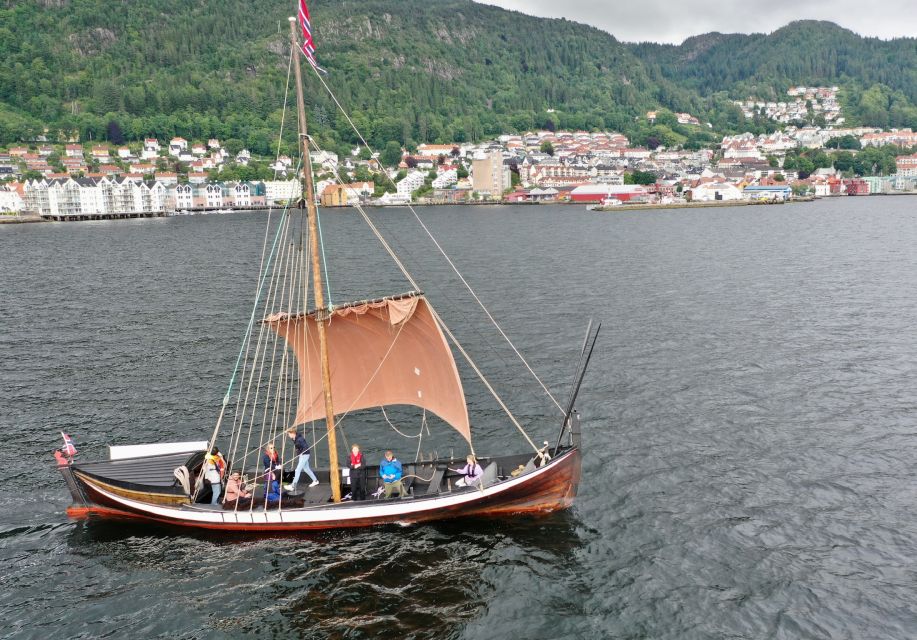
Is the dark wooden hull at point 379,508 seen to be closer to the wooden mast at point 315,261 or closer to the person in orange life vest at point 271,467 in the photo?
the wooden mast at point 315,261

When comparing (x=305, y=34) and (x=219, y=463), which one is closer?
(x=305, y=34)

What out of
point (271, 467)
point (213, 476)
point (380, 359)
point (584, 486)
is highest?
point (380, 359)

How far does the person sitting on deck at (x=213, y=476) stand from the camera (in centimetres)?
2281

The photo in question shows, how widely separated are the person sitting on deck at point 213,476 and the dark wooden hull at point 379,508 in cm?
82

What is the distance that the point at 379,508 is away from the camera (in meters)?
22.2

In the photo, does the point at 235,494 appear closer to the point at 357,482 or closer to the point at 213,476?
the point at 213,476

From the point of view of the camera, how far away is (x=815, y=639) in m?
17.5

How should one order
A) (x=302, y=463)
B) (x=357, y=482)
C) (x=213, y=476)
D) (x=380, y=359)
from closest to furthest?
(x=357, y=482) < (x=213, y=476) < (x=302, y=463) < (x=380, y=359)

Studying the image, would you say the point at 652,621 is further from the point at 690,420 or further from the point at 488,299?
the point at 488,299

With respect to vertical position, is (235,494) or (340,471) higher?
(235,494)

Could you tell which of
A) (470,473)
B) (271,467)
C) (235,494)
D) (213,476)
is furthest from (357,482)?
(213,476)

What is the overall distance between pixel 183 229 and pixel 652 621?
14783 centimetres

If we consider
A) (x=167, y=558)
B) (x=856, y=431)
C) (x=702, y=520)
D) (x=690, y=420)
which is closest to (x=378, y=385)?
(x=167, y=558)

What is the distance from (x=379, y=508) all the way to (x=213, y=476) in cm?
564
